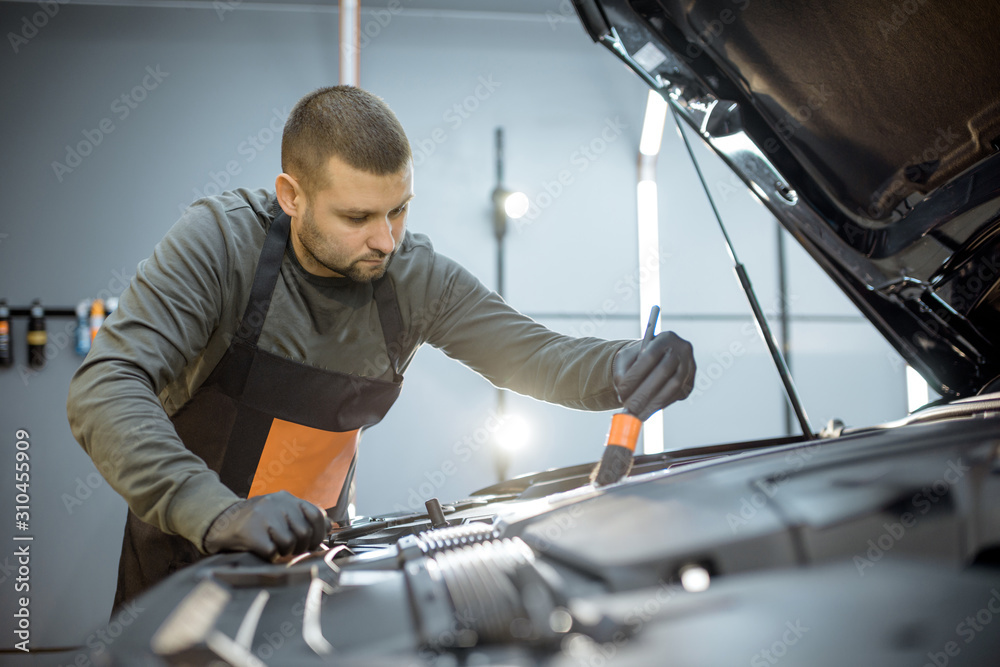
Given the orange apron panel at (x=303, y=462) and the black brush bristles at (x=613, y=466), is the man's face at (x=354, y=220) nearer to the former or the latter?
the orange apron panel at (x=303, y=462)

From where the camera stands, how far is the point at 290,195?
1346 millimetres

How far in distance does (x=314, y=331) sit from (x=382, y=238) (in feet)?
0.84

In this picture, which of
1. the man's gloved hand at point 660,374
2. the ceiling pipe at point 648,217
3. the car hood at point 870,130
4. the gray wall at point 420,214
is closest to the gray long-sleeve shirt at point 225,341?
the man's gloved hand at point 660,374

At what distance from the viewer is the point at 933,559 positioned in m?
0.53

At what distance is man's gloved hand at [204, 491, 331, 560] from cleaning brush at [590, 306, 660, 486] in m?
0.36

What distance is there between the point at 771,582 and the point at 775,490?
0.38 feet

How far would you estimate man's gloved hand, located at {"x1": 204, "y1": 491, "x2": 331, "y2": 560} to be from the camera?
719mm

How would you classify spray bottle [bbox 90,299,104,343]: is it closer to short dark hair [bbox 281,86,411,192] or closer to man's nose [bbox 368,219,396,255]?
short dark hair [bbox 281,86,411,192]

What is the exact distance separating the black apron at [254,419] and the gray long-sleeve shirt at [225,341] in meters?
0.03

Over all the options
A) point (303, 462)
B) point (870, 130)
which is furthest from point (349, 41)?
point (870, 130)

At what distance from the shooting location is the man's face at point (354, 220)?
124 centimetres

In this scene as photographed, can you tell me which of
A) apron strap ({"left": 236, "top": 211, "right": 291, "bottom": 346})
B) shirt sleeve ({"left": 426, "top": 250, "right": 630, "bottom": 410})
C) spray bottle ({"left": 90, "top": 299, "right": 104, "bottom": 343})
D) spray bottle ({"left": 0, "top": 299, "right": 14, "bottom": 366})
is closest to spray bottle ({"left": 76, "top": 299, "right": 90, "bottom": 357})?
spray bottle ({"left": 90, "top": 299, "right": 104, "bottom": 343})

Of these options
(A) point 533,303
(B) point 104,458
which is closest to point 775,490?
(B) point 104,458

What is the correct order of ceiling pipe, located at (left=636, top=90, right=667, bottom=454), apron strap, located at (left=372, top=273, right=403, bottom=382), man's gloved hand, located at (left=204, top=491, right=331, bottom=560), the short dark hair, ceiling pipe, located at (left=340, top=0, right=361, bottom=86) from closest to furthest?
1. man's gloved hand, located at (left=204, top=491, right=331, bottom=560)
2. the short dark hair
3. apron strap, located at (left=372, top=273, right=403, bottom=382)
4. ceiling pipe, located at (left=340, top=0, right=361, bottom=86)
5. ceiling pipe, located at (left=636, top=90, right=667, bottom=454)
